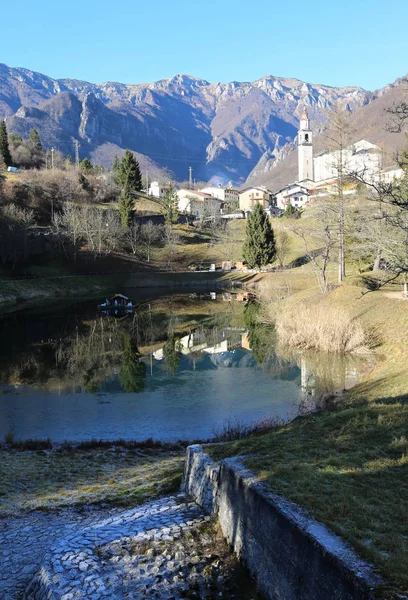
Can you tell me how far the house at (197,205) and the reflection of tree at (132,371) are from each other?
71082 mm

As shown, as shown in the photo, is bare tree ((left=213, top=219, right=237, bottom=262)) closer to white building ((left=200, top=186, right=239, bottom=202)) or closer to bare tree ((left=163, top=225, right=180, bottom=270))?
bare tree ((left=163, top=225, right=180, bottom=270))

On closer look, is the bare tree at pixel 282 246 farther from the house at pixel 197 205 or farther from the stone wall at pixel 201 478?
the stone wall at pixel 201 478

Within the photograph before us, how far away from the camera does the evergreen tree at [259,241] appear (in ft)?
204

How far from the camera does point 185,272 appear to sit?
225ft

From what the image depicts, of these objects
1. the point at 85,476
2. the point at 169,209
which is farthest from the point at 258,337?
the point at 169,209

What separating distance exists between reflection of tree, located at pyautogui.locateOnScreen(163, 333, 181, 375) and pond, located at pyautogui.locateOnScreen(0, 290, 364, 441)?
55mm

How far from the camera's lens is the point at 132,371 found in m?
23.9

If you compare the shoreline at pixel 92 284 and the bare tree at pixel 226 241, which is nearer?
the shoreline at pixel 92 284

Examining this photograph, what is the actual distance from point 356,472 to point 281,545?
2222 mm

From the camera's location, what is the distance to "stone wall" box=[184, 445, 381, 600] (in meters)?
4.70

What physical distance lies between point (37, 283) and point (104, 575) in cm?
5177

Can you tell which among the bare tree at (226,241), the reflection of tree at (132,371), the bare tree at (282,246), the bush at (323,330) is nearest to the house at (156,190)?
the bare tree at (226,241)

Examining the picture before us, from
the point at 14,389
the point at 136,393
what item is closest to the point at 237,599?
the point at 136,393

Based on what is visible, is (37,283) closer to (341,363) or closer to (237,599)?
(341,363)
